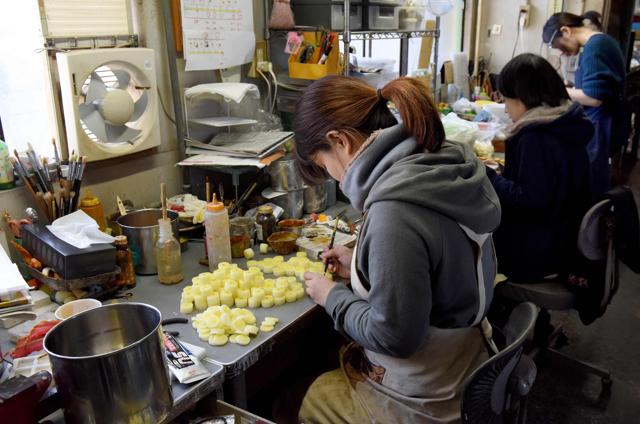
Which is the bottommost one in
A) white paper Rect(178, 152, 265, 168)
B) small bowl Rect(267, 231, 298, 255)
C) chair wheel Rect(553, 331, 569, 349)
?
chair wheel Rect(553, 331, 569, 349)

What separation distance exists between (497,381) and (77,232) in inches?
45.6

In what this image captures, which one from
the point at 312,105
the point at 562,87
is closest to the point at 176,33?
the point at 312,105

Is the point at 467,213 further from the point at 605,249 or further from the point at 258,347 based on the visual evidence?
the point at 605,249

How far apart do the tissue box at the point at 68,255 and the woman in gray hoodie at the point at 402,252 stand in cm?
58

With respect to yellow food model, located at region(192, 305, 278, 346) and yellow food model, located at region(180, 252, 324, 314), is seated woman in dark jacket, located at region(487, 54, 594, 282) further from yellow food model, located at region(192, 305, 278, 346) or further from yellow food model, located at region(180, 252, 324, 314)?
yellow food model, located at region(192, 305, 278, 346)

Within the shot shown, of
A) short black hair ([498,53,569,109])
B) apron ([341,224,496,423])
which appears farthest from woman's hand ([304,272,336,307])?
short black hair ([498,53,569,109])

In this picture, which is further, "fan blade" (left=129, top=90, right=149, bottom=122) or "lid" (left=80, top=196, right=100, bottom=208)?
"fan blade" (left=129, top=90, right=149, bottom=122)

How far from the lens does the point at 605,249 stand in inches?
81.0

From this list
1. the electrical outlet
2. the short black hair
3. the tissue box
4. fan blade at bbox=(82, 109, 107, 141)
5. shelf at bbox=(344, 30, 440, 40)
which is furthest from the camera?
the electrical outlet

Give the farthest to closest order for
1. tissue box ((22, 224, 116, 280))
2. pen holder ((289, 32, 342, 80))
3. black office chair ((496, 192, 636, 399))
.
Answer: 1. pen holder ((289, 32, 342, 80))
2. black office chair ((496, 192, 636, 399))
3. tissue box ((22, 224, 116, 280))

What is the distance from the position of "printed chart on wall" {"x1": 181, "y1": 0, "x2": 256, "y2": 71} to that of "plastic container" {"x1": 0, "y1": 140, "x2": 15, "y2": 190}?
0.73m

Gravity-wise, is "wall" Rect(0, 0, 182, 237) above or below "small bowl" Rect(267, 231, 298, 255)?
above

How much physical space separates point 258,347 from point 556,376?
1769 mm

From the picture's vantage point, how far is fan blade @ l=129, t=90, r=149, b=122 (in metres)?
1.92
